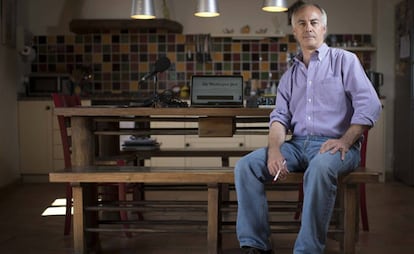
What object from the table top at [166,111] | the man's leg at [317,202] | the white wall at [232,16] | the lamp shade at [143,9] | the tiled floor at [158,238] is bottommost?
the tiled floor at [158,238]

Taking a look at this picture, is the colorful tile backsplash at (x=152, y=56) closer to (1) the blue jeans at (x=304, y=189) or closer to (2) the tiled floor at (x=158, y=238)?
(2) the tiled floor at (x=158, y=238)

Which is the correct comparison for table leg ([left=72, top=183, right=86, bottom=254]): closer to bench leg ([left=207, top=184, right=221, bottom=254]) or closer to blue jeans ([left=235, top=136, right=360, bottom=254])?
bench leg ([left=207, top=184, right=221, bottom=254])

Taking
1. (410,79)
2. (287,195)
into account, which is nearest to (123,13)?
(287,195)

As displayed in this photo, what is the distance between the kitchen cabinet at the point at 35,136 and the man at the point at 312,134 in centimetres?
361

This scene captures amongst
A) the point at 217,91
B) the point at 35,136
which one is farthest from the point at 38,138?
the point at 217,91

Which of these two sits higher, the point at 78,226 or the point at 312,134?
the point at 312,134

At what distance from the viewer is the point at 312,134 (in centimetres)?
274

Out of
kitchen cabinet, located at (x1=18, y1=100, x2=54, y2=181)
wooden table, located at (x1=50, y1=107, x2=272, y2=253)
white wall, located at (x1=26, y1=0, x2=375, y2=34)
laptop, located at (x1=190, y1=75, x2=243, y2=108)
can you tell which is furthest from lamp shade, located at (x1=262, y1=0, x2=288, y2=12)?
kitchen cabinet, located at (x1=18, y1=100, x2=54, y2=181)

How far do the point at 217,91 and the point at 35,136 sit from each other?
3.23 m

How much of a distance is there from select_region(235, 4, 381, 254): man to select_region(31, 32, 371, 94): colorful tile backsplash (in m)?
3.68

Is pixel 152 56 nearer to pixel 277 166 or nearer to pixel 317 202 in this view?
pixel 277 166

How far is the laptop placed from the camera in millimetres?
3242

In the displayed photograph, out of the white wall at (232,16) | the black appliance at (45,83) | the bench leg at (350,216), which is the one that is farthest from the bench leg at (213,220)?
the white wall at (232,16)

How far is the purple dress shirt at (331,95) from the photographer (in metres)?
2.63
